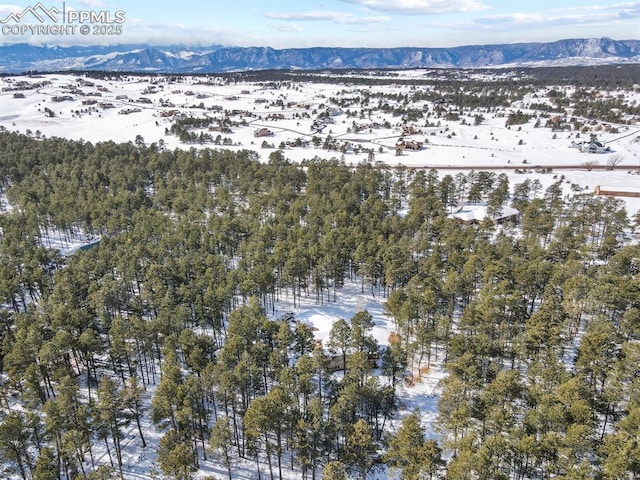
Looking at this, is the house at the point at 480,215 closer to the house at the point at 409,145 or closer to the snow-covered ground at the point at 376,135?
the snow-covered ground at the point at 376,135

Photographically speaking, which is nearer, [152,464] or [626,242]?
[152,464]

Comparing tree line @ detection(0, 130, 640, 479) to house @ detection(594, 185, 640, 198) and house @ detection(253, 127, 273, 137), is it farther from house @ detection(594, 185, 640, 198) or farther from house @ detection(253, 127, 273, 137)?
house @ detection(253, 127, 273, 137)

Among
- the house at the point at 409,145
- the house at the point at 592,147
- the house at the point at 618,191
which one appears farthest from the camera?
the house at the point at 409,145

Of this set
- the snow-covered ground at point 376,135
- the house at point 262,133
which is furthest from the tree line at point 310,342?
the house at point 262,133

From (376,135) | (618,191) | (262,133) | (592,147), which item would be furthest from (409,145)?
(618,191)

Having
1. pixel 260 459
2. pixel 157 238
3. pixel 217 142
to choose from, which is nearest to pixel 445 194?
pixel 157 238

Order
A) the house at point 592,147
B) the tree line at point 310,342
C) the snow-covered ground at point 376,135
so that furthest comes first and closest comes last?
the house at point 592,147 → the snow-covered ground at point 376,135 → the tree line at point 310,342

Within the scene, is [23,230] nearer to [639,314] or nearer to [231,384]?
[231,384]
